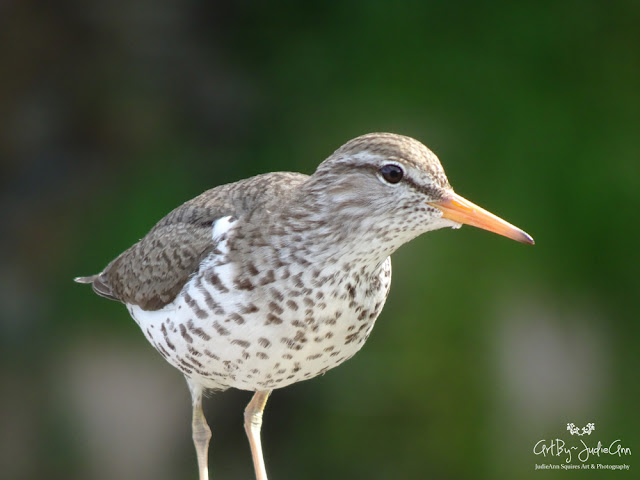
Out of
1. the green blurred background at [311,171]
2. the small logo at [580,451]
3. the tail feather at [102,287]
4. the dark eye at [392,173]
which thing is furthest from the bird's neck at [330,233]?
the small logo at [580,451]

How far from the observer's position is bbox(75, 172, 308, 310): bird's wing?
425 cm

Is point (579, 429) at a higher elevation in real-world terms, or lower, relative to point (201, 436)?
lower

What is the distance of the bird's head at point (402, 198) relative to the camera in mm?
3713

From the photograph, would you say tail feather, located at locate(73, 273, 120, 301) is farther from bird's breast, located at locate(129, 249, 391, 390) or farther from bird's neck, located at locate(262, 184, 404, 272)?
bird's neck, located at locate(262, 184, 404, 272)

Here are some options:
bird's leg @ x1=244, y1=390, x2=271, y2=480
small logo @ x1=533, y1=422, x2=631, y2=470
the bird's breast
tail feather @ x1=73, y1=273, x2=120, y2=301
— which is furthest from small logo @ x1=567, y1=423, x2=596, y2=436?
tail feather @ x1=73, y1=273, x2=120, y2=301

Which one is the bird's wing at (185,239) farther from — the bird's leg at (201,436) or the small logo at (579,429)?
the small logo at (579,429)

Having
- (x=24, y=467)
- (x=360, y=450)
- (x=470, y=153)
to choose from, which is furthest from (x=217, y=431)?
(x=470, y=153)

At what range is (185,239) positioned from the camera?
14.3ft

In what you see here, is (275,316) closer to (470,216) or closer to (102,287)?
(470,216)

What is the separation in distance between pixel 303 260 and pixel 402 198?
1.71 feet

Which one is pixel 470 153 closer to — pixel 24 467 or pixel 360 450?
pixel 360 450

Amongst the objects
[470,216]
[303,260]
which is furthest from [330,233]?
[470,216]

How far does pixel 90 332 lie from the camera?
7.98m

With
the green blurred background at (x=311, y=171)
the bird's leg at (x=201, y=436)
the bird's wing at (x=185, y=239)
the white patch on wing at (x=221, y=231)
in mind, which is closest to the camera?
the white patch on wing at (x=221, y=231)
